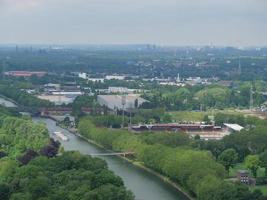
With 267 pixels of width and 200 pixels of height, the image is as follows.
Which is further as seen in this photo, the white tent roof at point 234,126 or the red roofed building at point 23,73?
the red roofed building at point 23,73

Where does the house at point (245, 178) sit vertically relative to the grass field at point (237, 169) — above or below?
above

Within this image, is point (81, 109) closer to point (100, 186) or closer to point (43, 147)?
point (43, 147)

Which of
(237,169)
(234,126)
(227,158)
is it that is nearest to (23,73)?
(234,126)

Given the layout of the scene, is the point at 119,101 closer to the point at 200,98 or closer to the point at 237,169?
the point at 200,98

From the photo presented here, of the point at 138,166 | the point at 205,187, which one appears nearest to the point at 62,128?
the point at 138,166

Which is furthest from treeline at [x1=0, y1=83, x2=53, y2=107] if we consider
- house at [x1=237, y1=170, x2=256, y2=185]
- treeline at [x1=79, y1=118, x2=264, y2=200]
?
house at [x1=237, y1=170, x2=256, y2=185]

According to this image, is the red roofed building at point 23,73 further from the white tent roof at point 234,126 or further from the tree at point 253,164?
the tree at point 253,164

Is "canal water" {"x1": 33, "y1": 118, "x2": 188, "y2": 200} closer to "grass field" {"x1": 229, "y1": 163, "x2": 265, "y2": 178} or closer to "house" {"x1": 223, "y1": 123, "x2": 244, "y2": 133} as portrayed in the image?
"grass field" {"x1": 229, "y1": 163, "x2": 265, "y2": 178}

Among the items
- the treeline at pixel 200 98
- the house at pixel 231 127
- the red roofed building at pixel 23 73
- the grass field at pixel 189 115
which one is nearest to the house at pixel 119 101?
the treeline at pixel 200 98
